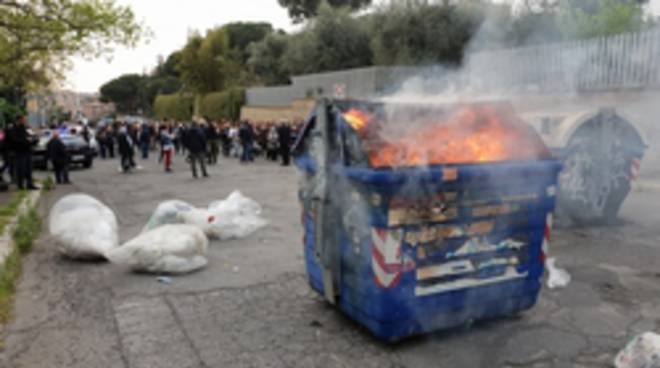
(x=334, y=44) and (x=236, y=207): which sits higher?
(x=334, y=44)

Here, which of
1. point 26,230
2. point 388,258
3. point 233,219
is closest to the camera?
point 388,258

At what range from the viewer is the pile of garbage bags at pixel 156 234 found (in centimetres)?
475

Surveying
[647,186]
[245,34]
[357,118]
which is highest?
[245,34]

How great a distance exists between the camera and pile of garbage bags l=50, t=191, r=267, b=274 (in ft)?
15.6

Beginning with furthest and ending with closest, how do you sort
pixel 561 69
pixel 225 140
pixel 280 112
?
pixel 280 112 < pixel 225 140 < pixel 561 69

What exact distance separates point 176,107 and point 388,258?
44176 mm

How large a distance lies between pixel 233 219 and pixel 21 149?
21.0 ft

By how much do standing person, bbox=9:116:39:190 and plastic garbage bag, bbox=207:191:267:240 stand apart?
5.82m

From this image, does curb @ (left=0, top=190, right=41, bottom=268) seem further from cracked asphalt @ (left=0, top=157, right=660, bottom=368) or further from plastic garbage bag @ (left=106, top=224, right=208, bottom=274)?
plastic garbage bag @ (left=106, top=224, right=208, bottom=274)

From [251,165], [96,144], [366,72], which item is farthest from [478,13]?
[96,144]

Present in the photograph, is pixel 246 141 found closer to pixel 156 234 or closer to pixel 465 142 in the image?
pixel 156 234

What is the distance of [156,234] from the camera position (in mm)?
4859

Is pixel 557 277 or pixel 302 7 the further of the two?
pixel 302 7

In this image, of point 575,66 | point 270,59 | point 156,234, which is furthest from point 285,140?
point 270,59
